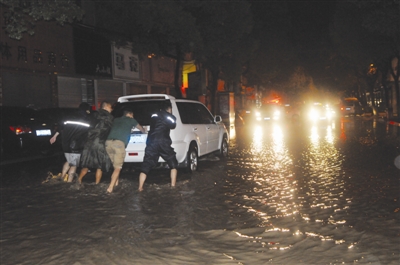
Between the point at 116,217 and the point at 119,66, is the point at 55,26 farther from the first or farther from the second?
the point at 116,217

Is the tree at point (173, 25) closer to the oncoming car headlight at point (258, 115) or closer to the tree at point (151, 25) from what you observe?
the tree at point (151, 25)

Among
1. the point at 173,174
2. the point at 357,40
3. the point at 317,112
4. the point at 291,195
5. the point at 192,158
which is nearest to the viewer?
the point at 291,195

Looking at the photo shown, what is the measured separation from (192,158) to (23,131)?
656 cm

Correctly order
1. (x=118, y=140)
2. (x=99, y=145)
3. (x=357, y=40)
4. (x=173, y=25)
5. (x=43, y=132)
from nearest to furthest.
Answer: (x=118, y=140) < (x=99, y=145) < (x=43, y=132) < (x=173, y=25) < (x=357, y=40)

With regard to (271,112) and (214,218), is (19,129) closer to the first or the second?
(214,218)

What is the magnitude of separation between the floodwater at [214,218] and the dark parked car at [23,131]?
3.29 metres

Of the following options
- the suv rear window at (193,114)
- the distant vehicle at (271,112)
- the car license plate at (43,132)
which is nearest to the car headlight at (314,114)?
the distant vehicle at (271,112)

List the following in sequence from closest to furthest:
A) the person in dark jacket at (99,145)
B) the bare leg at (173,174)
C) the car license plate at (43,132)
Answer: the person in dark jacket at (99,145)
the bare leg at (173,174)
the car license plate at (43,132)

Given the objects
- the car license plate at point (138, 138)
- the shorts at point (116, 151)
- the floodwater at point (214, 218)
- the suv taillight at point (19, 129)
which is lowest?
the floodwater at point (214, 218)

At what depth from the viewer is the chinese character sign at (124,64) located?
97.7 ft

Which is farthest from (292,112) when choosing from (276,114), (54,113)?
(54,113)

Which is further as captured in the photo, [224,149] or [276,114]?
[276,114]

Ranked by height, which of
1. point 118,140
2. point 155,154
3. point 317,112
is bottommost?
point 155,154

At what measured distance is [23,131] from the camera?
1548 cm
